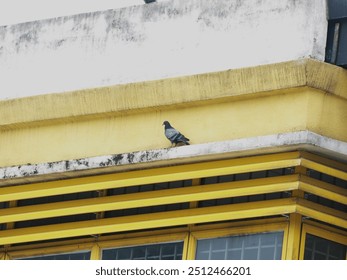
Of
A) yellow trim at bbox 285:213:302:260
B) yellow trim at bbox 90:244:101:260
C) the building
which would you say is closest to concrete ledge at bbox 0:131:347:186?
the building

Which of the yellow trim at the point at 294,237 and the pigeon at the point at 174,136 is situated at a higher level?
the pigeon at the point at 174,136

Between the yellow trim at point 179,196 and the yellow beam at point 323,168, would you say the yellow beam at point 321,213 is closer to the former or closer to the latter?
the yellow trim at point 179,196

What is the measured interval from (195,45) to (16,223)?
3558mm

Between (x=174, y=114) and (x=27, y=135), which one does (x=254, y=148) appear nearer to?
(x=174, y=114)

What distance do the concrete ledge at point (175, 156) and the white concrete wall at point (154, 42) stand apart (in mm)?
1192

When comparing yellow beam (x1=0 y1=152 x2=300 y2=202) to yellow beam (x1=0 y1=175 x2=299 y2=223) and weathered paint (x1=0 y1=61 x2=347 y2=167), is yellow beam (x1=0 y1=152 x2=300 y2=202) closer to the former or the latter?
yellow beam (x1=0 y1=175 x2=299 y2=223)

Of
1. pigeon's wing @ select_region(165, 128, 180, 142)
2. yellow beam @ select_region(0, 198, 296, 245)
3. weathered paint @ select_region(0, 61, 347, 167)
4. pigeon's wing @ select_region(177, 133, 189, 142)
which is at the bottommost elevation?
yellow beam @ select_region(0, 198, 296, 245)

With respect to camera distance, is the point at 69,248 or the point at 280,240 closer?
the point at 280,240

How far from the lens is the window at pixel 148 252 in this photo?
1044 inches

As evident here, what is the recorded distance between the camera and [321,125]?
26.0 meters

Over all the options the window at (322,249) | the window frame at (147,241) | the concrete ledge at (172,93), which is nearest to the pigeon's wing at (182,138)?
the concrete ledge at (172,93)

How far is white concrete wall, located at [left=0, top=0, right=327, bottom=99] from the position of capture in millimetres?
26547

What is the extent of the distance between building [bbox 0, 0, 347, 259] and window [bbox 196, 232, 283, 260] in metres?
0.02

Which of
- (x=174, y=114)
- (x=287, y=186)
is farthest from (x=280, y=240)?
(x=174, y=114)
